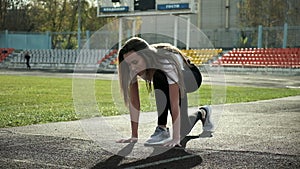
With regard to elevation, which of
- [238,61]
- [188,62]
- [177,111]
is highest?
[188,62]

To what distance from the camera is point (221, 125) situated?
9430 mm

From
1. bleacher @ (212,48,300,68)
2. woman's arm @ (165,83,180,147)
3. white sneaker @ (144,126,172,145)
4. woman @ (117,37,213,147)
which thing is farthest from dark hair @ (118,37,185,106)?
bleacher @ (212,48,300,68)

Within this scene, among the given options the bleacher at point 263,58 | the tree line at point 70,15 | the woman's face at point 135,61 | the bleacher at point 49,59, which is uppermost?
the woman's face at point 135,61

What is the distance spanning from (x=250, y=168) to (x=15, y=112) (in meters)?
6.80

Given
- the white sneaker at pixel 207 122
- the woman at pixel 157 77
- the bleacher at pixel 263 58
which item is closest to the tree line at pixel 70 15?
the bleacher at pixel 263 58

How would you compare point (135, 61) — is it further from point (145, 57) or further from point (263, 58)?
point (263, 58)

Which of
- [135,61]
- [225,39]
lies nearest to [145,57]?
[135,61]

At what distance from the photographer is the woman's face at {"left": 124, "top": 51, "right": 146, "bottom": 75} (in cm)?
654

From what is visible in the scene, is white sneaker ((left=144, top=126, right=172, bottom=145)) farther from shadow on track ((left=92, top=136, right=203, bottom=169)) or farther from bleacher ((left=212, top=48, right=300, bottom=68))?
bleacher ((left=212, top=48, right=300, bottom=68))

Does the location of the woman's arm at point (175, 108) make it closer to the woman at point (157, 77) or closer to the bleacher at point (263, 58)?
the woman at point (157, 77)

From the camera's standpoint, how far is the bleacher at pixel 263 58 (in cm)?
4328

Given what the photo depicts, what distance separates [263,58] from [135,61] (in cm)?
3978

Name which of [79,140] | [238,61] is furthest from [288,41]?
[79,140]

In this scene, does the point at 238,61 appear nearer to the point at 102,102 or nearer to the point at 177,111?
the point at 102,102
